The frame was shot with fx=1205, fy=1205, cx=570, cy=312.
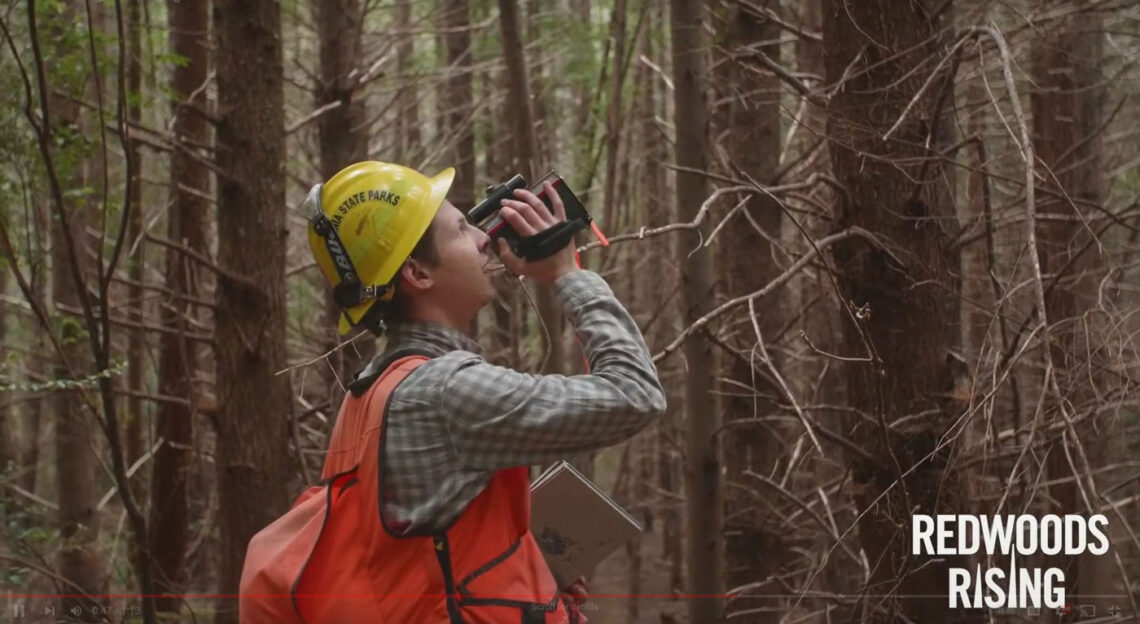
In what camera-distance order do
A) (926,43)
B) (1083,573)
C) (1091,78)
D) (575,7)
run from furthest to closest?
(575,7), (1091,78), (1083,573), (926,43)

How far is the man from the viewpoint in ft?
8.13

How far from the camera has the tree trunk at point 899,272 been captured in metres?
4.32

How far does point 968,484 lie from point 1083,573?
3.92 m

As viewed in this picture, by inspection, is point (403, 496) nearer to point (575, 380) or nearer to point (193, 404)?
point (575, 380)

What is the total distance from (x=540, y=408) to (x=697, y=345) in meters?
3.94

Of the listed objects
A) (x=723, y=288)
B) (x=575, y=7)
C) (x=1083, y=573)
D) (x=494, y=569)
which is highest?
(x=575, y=7)

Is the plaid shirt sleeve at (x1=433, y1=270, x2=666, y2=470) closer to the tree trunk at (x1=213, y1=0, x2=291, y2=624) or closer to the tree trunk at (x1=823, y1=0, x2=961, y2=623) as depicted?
the tree trunk at (x1=823, y1=0, x2=961, y2=623)

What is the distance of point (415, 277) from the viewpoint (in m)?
2.80

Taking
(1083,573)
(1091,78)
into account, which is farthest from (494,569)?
(1091,78)

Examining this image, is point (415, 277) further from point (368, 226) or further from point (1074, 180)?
point (1074, 180)

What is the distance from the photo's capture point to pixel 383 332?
2.97 metres

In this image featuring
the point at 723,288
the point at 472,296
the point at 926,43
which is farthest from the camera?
the point at 723,288

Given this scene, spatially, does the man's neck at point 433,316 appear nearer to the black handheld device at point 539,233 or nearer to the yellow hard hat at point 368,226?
the yellow hard hat at point 368,226

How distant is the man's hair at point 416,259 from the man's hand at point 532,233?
17 centimetres
